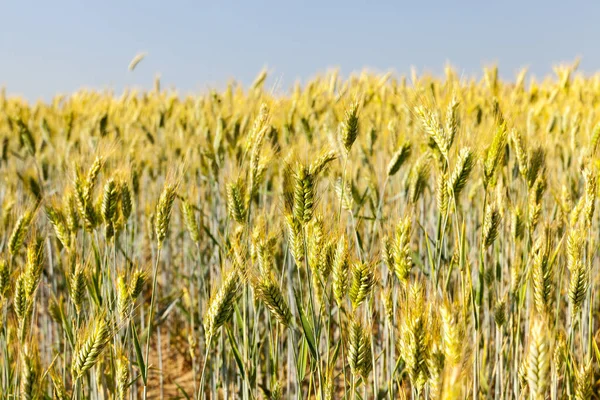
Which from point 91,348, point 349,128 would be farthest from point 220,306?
point 349,128

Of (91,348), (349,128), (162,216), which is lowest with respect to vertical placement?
(91,348)

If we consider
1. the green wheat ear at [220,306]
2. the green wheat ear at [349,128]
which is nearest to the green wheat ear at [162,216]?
the green wheat ear at [220,306]

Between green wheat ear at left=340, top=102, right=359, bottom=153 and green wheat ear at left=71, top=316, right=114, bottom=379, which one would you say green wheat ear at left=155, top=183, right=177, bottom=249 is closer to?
green wheat ear at left=71, top=316, right=114, bottom=379

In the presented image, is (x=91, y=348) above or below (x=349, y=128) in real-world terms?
below

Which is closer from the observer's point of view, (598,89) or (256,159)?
(256,159)

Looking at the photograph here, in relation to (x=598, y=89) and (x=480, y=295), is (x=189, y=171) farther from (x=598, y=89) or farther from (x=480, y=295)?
(x=598, y=89)

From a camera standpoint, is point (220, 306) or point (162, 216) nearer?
point (220, 306)

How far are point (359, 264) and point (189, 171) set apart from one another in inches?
95.6

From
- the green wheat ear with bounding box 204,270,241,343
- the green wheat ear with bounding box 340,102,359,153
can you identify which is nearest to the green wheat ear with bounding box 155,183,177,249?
the green wheat ear with bounding box 204,270,241,343

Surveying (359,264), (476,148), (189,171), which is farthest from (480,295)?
(189,171)

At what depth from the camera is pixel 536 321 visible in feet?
2.87

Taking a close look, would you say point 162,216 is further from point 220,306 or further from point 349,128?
point 349,128

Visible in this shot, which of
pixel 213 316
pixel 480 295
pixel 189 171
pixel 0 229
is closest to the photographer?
pixel 213 316

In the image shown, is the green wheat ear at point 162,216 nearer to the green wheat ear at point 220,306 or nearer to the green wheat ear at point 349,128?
the green wheat ear at point 220,306
